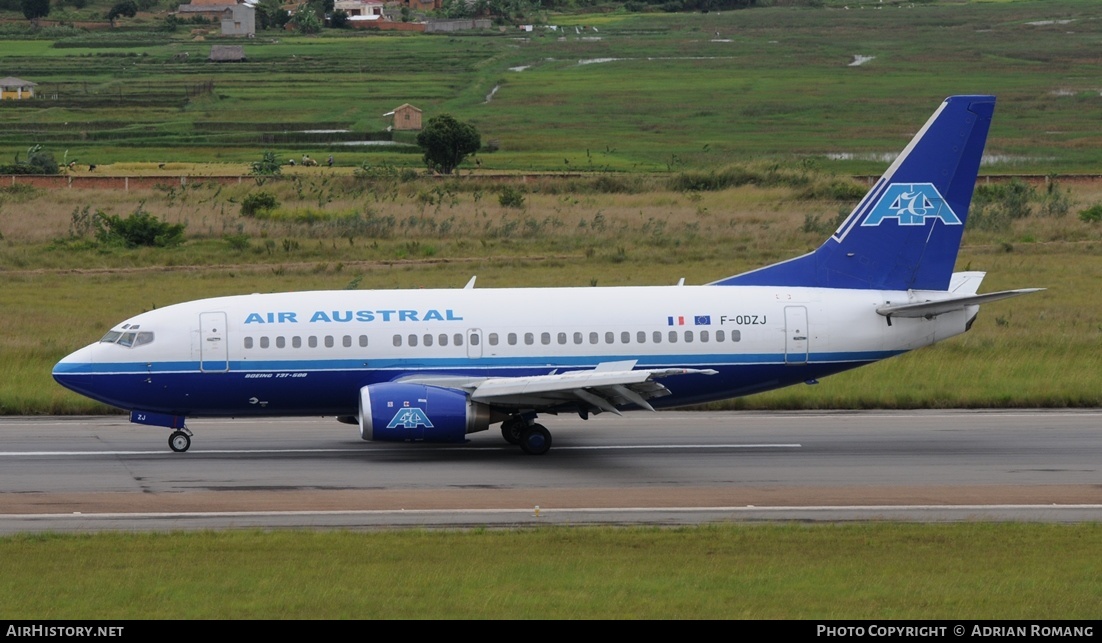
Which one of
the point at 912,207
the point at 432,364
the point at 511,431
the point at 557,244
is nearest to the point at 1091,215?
the point at 557,244

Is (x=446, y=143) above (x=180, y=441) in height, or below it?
below

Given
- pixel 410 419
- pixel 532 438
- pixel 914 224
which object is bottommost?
pixel 532 438

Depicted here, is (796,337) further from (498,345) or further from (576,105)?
(576,105)

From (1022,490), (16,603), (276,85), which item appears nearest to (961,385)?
(1022,490)

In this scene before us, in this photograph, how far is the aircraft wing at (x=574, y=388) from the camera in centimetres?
2761

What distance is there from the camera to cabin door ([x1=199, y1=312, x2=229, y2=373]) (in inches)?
1163

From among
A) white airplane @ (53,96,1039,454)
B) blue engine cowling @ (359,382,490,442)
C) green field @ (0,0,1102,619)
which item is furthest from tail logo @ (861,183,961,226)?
blue engine cowling @ (359,382,490,442)

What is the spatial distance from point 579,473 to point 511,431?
3.03m

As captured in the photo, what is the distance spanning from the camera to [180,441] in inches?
1195

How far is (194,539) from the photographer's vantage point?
69.8 feet

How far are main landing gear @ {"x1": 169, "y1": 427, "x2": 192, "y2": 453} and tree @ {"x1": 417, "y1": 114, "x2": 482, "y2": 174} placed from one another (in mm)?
79060

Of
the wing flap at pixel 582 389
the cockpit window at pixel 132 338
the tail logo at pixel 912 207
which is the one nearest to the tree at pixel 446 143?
the tail logo at pixel 912 207
